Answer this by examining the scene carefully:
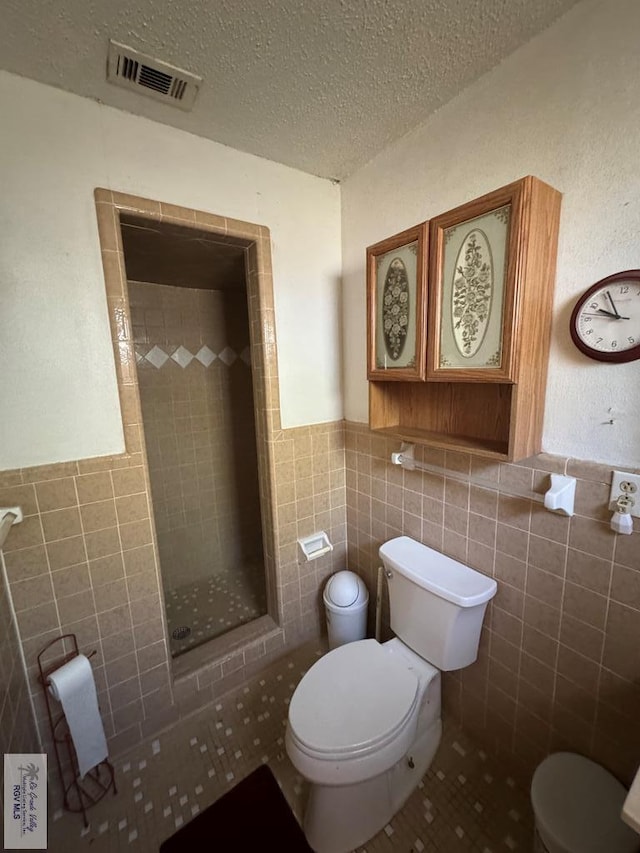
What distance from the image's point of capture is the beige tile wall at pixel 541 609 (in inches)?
36.6

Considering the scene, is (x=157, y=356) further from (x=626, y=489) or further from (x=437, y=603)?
(x=626, y=489)

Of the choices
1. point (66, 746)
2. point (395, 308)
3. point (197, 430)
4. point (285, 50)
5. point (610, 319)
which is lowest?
point (66, 746)

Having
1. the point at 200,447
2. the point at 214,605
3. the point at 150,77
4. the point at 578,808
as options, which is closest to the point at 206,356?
the point at 200,447

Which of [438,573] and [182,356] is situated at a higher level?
[182,356]

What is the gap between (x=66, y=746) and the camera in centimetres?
125

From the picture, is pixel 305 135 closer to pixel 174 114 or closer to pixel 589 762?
pixel 174 114

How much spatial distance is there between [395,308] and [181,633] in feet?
6.63

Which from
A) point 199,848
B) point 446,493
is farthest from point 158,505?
point 446,493

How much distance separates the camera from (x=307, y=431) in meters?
1.68

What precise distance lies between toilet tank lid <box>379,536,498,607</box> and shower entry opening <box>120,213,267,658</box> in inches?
41.4

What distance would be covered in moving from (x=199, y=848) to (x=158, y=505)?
5.31 ft

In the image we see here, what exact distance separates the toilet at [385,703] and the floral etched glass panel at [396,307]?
78 centimetres

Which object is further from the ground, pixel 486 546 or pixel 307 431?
pixel 307 431

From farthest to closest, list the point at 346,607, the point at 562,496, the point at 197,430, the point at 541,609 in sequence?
1. the point at 197,430
2. the point at 346,607
3. the point at 541,609
4. the point at 562,496
